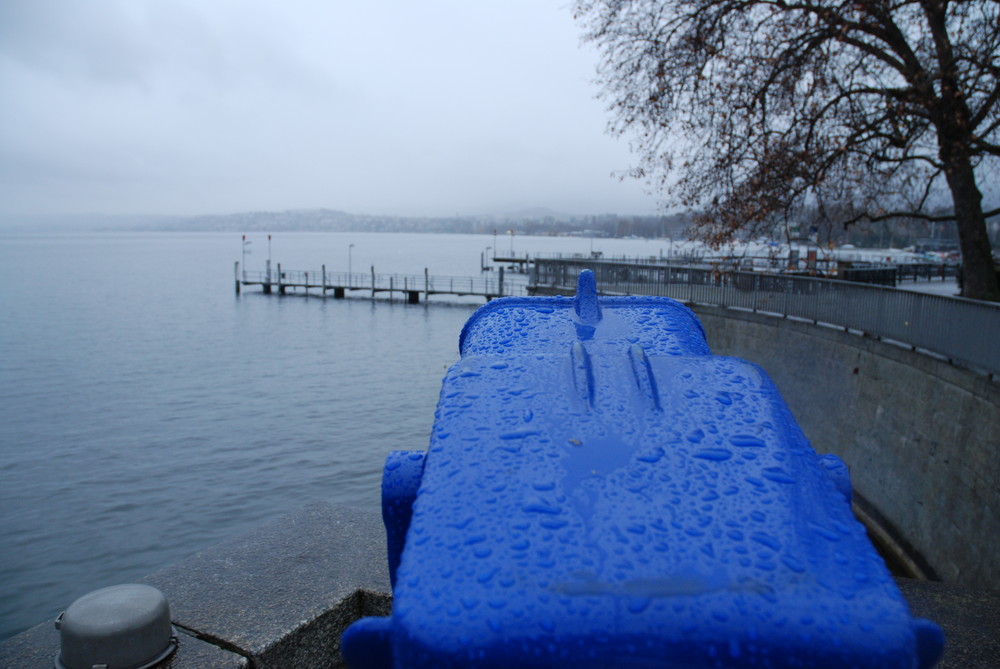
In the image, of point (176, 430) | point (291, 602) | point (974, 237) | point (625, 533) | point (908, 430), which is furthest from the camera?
point (176, 430)

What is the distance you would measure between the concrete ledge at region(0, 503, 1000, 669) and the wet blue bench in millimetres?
1521

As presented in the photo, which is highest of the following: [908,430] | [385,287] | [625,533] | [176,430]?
[625,533]

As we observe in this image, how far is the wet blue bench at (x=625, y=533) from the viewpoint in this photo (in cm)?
156

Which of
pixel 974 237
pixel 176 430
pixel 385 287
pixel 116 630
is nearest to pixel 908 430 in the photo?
pixel 974 237

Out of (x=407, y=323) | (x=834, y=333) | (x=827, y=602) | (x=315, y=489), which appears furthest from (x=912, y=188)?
(x=407, y=323)

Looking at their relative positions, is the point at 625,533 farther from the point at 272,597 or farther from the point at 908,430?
the point at 908,430

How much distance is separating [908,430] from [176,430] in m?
20.9

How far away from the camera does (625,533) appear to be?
5.79 ft

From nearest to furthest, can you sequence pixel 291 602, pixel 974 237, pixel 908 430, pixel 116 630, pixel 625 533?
pixel 625 533
pixel 116 630
pixel 291 602
pixel 908 430
pixel 974 237

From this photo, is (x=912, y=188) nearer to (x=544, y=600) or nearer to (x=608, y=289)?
(x=608, y=289)

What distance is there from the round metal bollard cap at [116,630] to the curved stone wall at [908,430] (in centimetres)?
1001

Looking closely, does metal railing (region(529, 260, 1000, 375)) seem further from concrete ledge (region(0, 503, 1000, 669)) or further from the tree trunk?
concrete ledge (region(0, 503, 1000, 669))

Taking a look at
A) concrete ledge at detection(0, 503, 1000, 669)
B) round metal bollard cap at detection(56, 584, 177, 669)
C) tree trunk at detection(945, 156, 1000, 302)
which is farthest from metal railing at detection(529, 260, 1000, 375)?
round metal bollard cap at detection(56, 584, 177, 669)

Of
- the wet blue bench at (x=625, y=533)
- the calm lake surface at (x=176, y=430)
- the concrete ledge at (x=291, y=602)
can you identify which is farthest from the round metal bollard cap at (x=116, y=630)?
the calm lake surface at (x=176, y=430)
